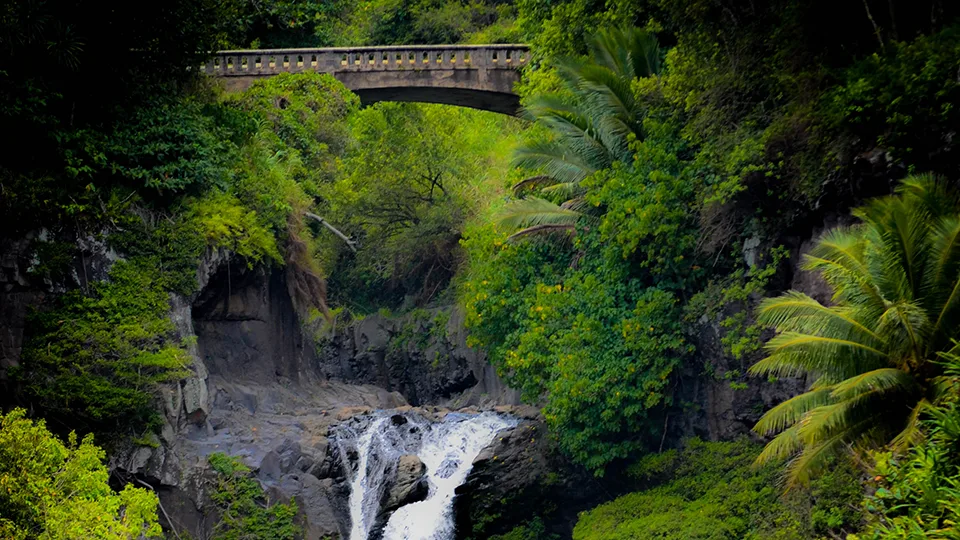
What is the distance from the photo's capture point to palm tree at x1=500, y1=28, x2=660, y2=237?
72.2 feet

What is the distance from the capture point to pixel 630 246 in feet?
67.3

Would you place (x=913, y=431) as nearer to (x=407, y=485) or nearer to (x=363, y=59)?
(x=407, y=485)

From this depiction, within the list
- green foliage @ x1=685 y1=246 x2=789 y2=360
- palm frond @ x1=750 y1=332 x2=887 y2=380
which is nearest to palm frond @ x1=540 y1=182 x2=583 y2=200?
green foliage @ x1=685 y1=246 x2=789 y2=360

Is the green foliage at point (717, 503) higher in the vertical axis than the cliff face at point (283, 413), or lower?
lower

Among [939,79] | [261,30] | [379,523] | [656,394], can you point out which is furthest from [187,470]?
[261,30]

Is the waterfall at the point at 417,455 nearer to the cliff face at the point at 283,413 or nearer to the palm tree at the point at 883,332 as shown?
the cliff face at the point at 283,413

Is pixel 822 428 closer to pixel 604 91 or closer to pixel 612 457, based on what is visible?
pixel 612 457

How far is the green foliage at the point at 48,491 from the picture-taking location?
12.9 m

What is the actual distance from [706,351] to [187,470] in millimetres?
11394

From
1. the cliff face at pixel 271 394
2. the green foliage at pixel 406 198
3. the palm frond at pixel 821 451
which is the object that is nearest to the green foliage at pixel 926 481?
the palm frond at pixel 821 451

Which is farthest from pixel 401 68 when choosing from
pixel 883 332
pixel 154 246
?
pixel 883 332

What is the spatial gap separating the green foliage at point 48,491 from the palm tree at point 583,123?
11.7 meters

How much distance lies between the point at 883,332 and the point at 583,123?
1155cm

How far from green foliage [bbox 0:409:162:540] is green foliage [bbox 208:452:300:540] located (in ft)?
16.4
